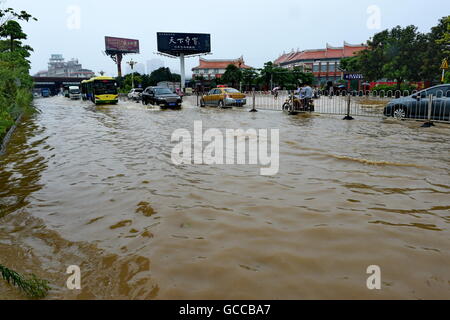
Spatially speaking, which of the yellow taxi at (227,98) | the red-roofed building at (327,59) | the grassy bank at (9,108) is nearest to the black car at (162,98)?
the yellow taxi at (227,98)

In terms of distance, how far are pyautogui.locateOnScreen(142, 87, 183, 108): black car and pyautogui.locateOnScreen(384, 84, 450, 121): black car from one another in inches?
555

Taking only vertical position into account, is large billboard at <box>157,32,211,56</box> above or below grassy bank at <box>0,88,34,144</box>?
above

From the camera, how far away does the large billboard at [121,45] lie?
80.8 m

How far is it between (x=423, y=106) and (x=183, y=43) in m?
50.8

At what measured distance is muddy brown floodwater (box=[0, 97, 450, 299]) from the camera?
280 cm

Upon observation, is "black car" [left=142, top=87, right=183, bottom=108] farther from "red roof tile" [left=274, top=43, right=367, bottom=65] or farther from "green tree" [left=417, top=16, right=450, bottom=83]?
"red roof tile" [left=274, top=43, right=367, bottom=65]

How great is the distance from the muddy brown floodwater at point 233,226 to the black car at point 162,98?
54.7 ft

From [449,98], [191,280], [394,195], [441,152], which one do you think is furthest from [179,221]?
[449,98]

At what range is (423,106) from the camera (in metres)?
12.5

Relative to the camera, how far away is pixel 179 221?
4102 mm

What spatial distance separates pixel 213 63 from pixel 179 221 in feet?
288

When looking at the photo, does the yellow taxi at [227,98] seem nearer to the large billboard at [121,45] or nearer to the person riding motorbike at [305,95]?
the person riding motorbike at [305,95]

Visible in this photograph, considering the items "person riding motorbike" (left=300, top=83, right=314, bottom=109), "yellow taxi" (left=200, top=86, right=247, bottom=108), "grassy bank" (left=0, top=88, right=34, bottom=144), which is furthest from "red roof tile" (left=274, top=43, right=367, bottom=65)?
"grassy bank" (left=0, top=88, right=34, bottom=144)

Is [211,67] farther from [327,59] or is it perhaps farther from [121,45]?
[327,59]
